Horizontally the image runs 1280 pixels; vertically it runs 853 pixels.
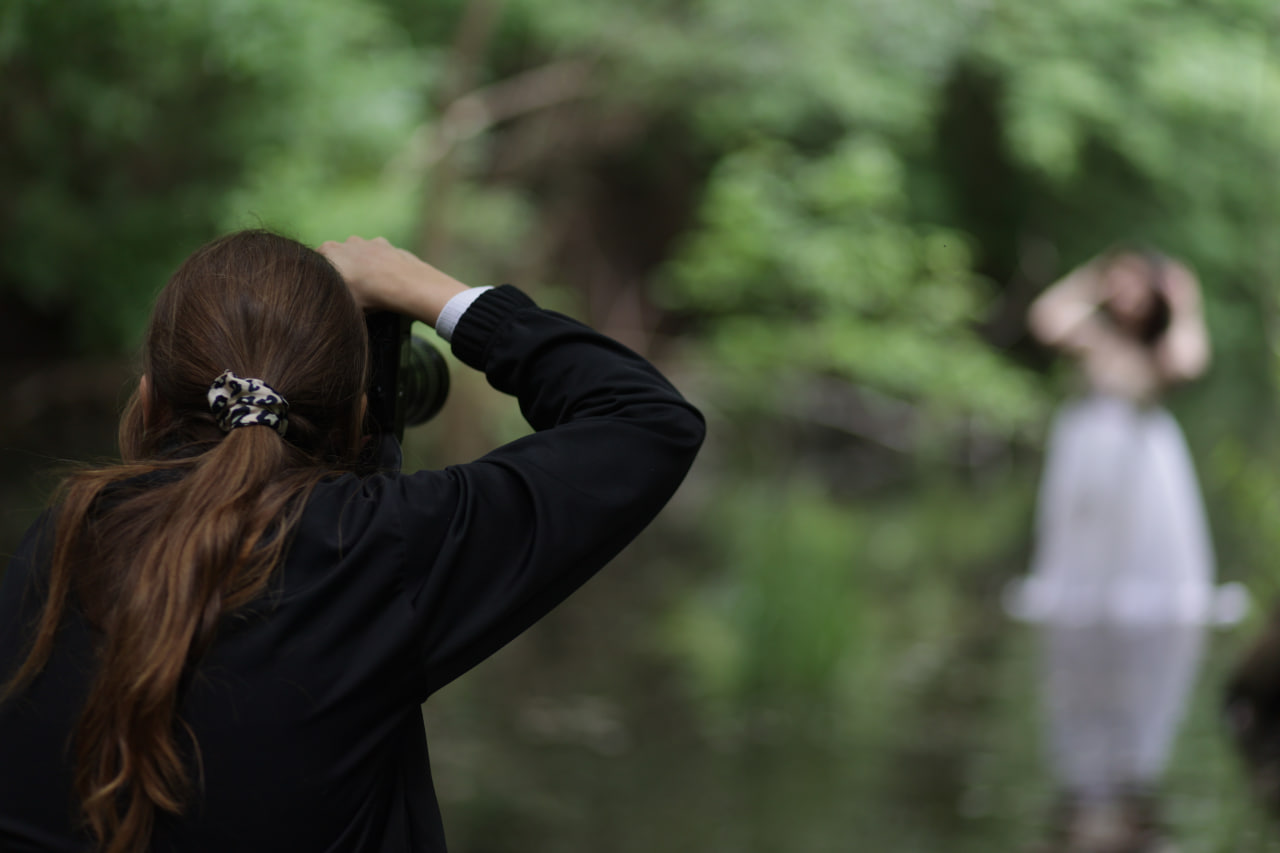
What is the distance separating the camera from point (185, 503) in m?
1.03

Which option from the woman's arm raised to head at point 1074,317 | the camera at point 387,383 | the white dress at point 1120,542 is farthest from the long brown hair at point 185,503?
the woman's arm raised to head at point 1074,317

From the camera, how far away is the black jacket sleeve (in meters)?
1.06

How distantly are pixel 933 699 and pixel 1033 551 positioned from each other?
4709mm

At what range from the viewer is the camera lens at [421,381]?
4.45 feet

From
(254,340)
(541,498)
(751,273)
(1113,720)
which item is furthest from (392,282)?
(751,273)

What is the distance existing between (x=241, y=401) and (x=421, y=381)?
35cm

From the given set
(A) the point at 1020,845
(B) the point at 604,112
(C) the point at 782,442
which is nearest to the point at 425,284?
(A) the point at 1020,845

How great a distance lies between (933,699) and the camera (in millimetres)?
5066

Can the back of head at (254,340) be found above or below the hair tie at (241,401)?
above

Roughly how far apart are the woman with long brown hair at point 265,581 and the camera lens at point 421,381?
0.22 m

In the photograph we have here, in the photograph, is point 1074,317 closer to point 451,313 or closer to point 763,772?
point 763,772

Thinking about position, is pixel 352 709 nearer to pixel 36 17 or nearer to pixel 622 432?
pixel 622 432

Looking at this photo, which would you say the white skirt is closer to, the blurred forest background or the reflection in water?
the reflection in water

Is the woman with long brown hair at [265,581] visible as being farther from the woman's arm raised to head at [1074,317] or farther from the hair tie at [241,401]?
the woman's arm raised to head at [1074,317]
